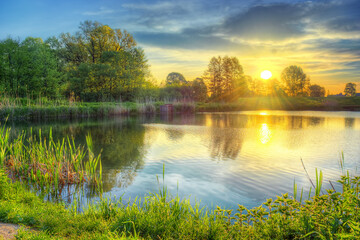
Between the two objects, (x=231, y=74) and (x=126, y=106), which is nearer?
(x=126, y=106)

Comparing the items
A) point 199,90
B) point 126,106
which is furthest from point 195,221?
point 199,90

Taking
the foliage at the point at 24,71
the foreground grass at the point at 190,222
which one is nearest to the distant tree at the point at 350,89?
the foliage at the point at 24,71

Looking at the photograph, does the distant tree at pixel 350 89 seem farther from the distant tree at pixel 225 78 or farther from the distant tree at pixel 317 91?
the distant tree at pixel 225 78

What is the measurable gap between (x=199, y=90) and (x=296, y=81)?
1235 inches

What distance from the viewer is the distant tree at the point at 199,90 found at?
2132 inches

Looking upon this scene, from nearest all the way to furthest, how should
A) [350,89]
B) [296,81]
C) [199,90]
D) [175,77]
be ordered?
[199,90], [296,81], [175,77], [350,89]

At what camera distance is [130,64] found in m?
46.9

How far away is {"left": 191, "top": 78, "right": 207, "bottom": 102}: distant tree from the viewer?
5416 centimetres

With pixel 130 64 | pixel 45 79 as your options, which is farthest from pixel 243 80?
pixel 45 79

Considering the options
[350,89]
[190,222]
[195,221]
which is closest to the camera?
[190,222]

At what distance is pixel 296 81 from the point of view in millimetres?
68125

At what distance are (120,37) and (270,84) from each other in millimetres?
45419

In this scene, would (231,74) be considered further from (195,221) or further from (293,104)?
(195,221)

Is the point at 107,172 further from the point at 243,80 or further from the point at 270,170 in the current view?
the point at 243,80
